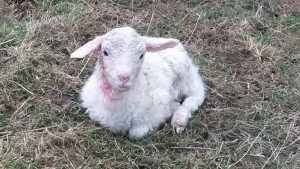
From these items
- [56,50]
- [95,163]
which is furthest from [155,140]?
[56,50]

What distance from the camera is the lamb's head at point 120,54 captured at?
4.13 meters

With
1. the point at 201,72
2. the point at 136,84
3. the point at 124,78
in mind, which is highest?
the point at 124,78

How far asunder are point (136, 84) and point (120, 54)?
1.48 feet

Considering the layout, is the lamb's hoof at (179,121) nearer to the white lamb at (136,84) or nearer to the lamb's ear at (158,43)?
the white lamb at (136,84)

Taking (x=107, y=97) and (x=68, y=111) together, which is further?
(x=68, y=111)

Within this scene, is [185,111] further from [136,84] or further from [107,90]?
[107,90]

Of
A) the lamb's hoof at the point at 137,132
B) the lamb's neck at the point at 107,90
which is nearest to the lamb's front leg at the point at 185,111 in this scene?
the lamb's hoof at the point at 137,132

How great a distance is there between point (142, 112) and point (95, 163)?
0.60 m

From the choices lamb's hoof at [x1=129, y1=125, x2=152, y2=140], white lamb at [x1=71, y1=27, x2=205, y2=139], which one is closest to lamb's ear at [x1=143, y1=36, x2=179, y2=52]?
white lamb at [x1=71, y1=27, x2=205, y2=139]

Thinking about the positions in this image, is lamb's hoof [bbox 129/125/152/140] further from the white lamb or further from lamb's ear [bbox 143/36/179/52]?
lamb's ear [bbox 143/36/179/52]

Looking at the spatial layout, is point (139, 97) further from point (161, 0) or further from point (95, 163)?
point (161, 0)

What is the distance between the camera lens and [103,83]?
4.45m

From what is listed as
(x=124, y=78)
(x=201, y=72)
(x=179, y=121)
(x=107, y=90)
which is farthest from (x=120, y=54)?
(x=201, y=72)

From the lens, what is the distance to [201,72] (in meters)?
5.61
